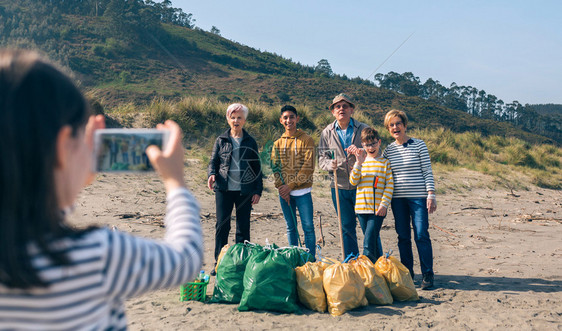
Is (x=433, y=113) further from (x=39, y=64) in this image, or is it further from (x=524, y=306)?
(x=39, y=64)

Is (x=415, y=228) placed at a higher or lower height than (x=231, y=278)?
higher

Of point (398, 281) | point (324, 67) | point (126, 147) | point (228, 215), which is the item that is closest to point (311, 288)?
point (398, 281)

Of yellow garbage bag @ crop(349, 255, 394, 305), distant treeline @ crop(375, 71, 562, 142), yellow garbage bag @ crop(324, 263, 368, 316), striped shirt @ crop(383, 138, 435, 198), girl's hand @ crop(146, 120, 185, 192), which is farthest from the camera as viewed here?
distant treeline @ crop(375, 71, 562, 142)

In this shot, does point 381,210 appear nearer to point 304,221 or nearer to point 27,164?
point 304,221

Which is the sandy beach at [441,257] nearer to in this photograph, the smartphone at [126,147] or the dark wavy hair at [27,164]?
the smartphone at [126,147]

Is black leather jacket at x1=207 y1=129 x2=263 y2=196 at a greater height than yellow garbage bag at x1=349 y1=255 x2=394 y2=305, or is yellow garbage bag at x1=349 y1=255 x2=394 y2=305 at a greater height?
black leather jacket at x1=207 y1=129 x2=263 y2=196

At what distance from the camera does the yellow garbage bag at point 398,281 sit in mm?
4184

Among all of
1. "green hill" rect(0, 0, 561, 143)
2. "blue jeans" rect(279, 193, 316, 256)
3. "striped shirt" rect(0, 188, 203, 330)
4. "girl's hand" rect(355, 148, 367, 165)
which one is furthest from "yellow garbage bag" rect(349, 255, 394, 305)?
"green hill" rect(0, 0, 561, 143)

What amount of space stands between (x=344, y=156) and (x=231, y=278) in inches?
81.9

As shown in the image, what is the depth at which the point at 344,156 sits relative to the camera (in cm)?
520

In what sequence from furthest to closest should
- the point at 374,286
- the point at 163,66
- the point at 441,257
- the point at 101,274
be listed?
the point at 163,66
the point at 441,257
the point at 374,286
the point at 101,274

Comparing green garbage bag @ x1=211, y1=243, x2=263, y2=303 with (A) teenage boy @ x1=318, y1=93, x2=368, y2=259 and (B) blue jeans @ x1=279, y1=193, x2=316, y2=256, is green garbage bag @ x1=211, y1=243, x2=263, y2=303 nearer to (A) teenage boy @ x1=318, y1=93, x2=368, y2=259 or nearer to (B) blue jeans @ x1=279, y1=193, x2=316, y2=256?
(B) blue jeans @ x1=279, y1=193, x2=316, y2=256

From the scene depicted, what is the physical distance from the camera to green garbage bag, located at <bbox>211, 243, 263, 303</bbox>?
4152mm

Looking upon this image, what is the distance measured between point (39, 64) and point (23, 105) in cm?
11
